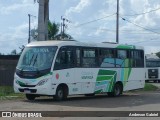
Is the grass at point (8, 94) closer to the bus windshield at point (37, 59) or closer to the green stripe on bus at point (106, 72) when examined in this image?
the bus windshield at point (37, 59)

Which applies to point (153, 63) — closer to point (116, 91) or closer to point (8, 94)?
point (116, 91)

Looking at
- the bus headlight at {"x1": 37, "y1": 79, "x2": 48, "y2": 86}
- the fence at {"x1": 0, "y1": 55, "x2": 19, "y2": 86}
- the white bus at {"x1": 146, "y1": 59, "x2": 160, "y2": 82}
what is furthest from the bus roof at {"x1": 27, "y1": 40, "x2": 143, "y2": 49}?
A: the white bus at {"x1": 146, "y1": 59, "x2": 160, "y2": 82}

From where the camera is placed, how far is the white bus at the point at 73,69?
2219 cm

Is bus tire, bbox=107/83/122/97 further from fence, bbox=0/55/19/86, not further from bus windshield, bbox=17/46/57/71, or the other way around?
fence, bbox=0/55/19/86

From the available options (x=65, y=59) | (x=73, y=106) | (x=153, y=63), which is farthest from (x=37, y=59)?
(x=153, y=63)

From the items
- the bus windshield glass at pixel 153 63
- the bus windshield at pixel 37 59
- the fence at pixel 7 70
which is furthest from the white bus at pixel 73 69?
the bus windshield glass at pixel 153 63

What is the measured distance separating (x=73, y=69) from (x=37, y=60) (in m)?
A: 2.14

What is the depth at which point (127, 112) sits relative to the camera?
1744 centimetres

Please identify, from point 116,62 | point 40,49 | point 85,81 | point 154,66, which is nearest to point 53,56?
point 40,49

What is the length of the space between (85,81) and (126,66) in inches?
174

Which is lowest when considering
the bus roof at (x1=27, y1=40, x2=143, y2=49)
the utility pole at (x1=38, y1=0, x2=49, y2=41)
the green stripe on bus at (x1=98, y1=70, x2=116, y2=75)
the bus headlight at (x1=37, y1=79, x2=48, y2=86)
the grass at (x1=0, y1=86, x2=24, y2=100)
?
the grass at (x1=0, y1=86, x2=24, y2=100)

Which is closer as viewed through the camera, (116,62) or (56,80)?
(56,80)

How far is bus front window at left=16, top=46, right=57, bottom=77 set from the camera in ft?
72.8

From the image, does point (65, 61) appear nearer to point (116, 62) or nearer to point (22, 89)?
point (22, 89)
